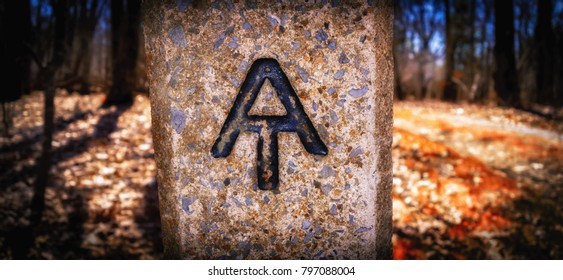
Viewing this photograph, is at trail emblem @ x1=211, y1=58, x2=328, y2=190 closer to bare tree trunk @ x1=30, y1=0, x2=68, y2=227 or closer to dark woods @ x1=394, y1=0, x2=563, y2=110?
bare tree trunk @ x1=30, y1=0, x2=68, y2=227

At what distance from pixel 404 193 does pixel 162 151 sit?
2.78m

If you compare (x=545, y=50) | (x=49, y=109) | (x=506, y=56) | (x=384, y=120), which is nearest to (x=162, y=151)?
(x=384, y=120)

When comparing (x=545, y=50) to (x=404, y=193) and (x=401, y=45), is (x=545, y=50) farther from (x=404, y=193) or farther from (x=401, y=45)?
(x=404, y=193)

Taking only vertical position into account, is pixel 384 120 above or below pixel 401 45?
below

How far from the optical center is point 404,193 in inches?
130

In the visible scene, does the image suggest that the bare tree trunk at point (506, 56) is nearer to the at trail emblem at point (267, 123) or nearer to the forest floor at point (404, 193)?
the forest floor at point (404, 193)

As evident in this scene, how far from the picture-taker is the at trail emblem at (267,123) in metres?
1.05

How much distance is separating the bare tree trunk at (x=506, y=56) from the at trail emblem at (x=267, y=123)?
27.3ft

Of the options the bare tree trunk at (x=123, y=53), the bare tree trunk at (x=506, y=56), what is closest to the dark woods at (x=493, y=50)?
the bare tree trunk at (x=506, y=56)

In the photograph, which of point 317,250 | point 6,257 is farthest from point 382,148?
point 6,257

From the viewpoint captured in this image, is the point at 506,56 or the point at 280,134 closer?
the point at 280,134

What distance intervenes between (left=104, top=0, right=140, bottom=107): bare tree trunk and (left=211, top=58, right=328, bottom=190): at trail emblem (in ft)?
18.9

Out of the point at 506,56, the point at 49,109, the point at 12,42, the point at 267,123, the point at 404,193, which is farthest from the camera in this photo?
the point at 506,56
